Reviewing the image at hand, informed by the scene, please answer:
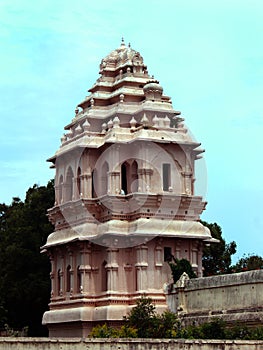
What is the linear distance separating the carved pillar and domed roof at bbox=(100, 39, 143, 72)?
954 cm

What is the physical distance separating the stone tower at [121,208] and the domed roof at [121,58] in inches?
10.4

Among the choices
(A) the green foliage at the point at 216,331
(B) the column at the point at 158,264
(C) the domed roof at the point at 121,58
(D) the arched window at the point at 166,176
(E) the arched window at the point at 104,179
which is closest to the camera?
(A) the green foliage at the point at 216,331

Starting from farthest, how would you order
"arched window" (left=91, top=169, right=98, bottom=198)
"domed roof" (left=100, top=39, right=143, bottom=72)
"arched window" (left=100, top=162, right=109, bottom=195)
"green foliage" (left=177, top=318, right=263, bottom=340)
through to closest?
"domed roof" (left=100, top=39, right=143, bottom=72) < "arched window" (left=91, top=169, right=98, bottom=198) < "arched window" (left=100, top=162, right=109, bottom=195) < "green foliage" (left=177, top=318, right=263, bottom=340)

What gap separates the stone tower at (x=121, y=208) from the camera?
3894 cm

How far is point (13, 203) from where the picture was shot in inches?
2302

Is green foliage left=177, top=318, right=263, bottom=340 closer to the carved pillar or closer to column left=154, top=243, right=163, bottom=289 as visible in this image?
column left=154, top=243, right=163, bottom=289

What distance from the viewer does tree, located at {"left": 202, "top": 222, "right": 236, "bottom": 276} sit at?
50406 millimetres

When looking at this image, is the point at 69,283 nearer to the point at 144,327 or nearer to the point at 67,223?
the point at 67,223

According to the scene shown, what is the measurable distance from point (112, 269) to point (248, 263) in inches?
563

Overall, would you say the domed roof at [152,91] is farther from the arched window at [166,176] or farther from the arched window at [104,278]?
the arched window at [104,278]

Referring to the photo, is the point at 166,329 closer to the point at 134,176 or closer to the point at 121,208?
the point at 121,208

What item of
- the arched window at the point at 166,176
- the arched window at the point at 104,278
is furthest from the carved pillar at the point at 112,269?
A: the arched window at the point at 166,176

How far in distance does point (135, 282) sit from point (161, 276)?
1105mm

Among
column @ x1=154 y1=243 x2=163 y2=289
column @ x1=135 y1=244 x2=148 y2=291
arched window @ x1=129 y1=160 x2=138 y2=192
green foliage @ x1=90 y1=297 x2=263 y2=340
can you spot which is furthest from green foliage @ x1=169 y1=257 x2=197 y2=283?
arched window @ x1=129 y1=160 x2=138 y2=192
